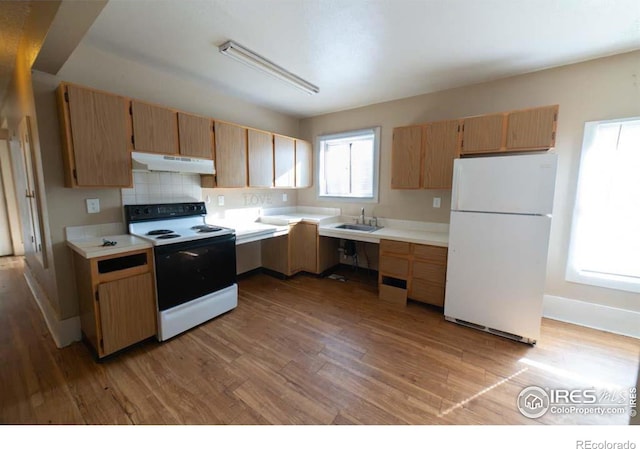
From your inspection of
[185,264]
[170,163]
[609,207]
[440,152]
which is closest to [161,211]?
[170,163]

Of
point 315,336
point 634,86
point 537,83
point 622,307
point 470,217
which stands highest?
point 537,83

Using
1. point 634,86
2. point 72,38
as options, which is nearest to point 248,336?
point 72,38

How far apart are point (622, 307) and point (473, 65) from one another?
2.72 m

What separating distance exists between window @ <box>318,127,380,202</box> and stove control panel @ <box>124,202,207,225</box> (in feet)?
6.72

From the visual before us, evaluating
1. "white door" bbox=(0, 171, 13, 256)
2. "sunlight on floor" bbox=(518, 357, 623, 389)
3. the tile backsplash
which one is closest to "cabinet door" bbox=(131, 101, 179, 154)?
the tile backsplash

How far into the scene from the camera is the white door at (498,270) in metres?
2.16

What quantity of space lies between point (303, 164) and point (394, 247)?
2074mm

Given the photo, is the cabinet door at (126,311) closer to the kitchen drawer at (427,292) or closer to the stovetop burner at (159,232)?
the stovetop burner at (159,232)

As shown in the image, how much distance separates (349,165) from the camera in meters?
4.04

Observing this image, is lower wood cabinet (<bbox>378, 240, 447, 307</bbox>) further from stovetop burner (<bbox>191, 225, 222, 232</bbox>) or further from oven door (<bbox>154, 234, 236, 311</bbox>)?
stovetop burner (<bbox>191, 225, 222, 232</bbox>)

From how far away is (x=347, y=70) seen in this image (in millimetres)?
→ 2621

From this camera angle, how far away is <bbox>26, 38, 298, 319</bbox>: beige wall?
6.62ft

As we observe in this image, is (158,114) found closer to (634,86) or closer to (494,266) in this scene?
(494,266)

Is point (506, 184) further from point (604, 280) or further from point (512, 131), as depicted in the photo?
point (604, 280)
